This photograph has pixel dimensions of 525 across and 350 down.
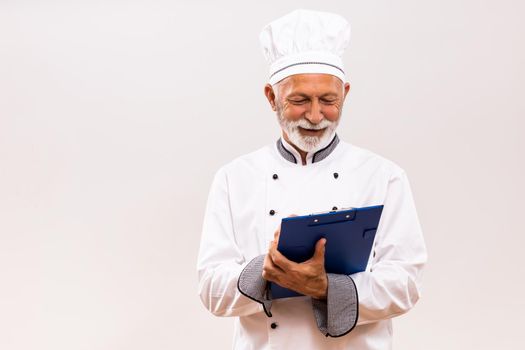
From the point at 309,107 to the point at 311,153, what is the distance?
0.57ft

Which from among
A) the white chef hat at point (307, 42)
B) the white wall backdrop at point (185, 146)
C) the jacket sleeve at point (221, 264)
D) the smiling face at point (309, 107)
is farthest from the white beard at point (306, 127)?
the white wall backdrop at point (185, 146)

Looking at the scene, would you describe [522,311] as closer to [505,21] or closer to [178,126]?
[505,21]

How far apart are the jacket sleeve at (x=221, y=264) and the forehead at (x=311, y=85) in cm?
37

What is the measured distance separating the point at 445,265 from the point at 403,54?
99 centimetres

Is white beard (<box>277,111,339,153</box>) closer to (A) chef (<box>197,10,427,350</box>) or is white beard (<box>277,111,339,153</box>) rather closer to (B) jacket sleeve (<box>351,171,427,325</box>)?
(A) chef (<box>197,10,427,350</box>)

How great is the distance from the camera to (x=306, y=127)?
2.22 metres

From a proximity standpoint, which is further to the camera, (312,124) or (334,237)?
(312,124)

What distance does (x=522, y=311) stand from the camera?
11.2 ft

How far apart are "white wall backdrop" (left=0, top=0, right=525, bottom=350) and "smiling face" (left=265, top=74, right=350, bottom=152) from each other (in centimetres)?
129

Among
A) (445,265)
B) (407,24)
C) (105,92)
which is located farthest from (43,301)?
(407,24)

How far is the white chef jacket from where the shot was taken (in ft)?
7.02

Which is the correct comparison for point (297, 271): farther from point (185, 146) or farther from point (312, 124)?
point (185, 146)

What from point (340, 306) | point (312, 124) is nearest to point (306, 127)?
point (312, 124)

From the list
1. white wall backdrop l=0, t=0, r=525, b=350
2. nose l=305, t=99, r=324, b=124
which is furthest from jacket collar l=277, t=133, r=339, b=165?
white wall backdrop l=0, t=0, r=525, b=350
